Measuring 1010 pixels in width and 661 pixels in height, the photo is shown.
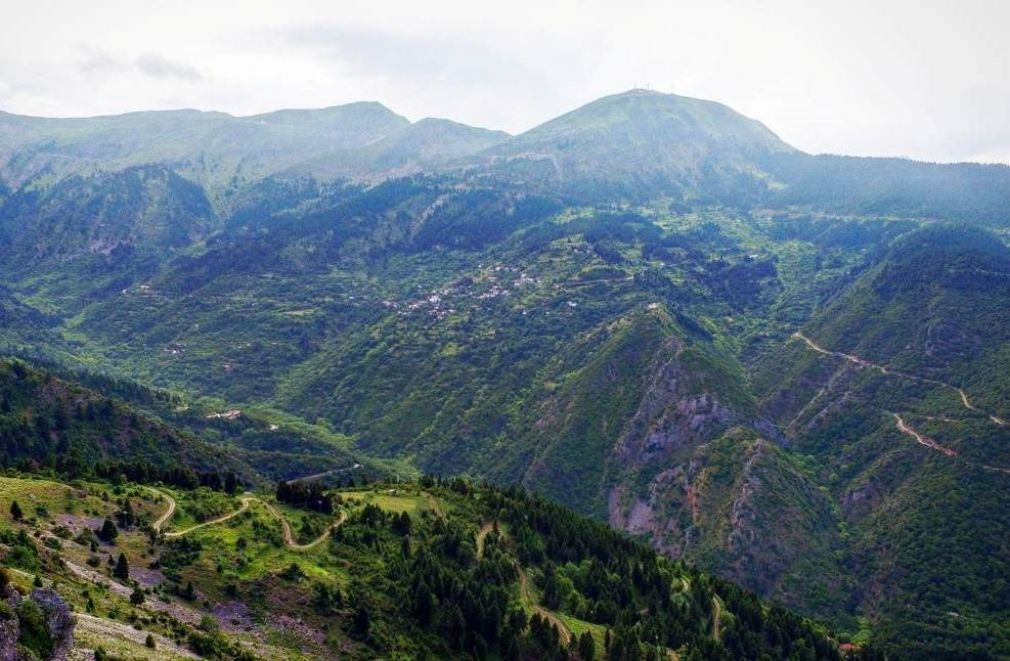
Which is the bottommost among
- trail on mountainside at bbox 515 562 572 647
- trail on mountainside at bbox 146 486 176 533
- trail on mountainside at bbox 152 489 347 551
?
trail on mountainside at bbox 515 562 572 647

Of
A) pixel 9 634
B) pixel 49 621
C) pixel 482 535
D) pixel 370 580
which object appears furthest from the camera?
pixel 482 535

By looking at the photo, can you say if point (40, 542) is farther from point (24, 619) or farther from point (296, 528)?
point (296, 528)

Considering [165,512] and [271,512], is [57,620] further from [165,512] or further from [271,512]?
[271,512]

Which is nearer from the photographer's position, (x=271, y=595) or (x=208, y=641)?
(x=208, y=641)

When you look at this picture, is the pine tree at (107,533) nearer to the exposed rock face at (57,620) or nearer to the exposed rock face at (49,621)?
the exposed rock face at (49,621)

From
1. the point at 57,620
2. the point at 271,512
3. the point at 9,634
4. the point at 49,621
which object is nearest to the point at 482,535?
the point at 271,512

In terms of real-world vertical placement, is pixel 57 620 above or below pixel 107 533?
above

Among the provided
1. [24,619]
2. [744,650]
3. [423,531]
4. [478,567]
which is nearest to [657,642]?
[744,650]

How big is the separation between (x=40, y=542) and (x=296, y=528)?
4507cm

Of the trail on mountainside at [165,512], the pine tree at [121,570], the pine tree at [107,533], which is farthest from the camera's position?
the trail on mountainside at [165,512]

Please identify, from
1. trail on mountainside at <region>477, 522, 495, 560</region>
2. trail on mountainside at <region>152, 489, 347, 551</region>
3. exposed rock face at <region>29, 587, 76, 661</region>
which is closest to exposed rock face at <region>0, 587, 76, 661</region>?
exposed rock face at <region>29, 587, 76, 661</region>

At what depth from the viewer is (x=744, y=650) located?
149 m

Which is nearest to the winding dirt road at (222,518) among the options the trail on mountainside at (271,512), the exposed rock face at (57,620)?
the trail on mountainside at (271,512)

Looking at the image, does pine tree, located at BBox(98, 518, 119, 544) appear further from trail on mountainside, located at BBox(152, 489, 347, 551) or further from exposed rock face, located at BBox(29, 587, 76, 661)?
exposed rock face, located at BBox(29, 587, 76, 661)
